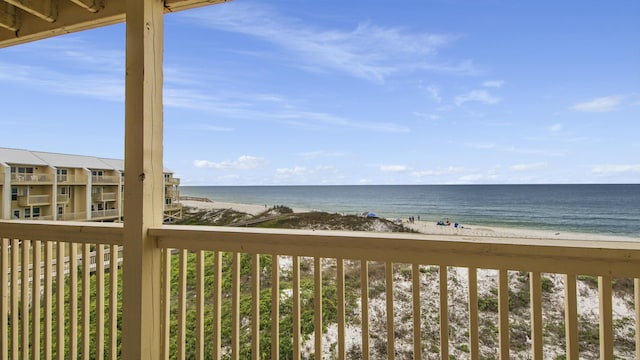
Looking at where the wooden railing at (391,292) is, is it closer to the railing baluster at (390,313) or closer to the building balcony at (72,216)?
the railing baluster at (390,313)

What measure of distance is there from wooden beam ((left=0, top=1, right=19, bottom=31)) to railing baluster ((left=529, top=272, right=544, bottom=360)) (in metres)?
2.56

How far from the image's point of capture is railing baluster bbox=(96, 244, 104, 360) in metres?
1.33

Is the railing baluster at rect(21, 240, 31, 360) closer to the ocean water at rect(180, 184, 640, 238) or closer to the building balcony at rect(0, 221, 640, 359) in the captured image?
the building balcony at rect(0, 221, 640, 359)

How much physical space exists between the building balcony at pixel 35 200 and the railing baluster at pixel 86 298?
1.18 ft

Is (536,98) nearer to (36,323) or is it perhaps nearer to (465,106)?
(465,106)

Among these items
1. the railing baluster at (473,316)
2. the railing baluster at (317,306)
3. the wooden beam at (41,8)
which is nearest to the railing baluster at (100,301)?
the railing baluster at (317,306)

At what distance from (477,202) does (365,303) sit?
108 centimetres

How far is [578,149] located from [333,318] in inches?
63.9

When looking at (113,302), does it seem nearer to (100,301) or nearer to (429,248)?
(100,301)

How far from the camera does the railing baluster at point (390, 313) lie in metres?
1.03

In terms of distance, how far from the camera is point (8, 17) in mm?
1499

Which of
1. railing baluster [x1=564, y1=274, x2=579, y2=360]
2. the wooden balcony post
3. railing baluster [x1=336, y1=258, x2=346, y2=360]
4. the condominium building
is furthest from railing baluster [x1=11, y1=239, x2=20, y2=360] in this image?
railing baluster [x1=564, y1=274, x2=579, y2=360]

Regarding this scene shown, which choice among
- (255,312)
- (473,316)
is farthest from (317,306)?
(473,316)

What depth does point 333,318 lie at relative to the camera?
1191 mm
